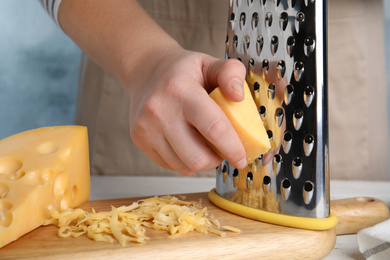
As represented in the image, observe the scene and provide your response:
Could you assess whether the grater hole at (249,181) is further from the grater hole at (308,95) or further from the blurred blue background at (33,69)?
the blurred blue background at (33,69)

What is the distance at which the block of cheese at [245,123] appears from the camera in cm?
71

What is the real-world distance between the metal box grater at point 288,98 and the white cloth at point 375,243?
0.09 meters

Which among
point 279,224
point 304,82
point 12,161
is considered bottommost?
point 279,224

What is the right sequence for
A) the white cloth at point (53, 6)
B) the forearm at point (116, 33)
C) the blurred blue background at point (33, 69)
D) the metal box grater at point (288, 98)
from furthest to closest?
the blurred blue background at point (33, 69) → the white cloth at point (53, 6) → the forearm at point (116, 33) → the metal box grater at point (288, 98)

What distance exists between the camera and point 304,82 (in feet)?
2.47

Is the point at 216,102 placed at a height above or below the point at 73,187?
above

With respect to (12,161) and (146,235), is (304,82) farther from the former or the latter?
(12,161)

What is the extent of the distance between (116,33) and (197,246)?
17.6 inches

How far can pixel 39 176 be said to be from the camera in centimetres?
77

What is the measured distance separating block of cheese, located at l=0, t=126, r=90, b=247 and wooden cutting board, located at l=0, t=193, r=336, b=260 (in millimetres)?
33

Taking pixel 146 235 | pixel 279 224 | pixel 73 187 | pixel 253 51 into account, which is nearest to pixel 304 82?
pixel 253 51

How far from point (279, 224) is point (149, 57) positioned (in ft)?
1.20

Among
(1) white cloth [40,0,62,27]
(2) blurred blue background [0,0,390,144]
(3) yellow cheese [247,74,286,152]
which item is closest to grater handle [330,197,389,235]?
(3) yellow cheese [247,74,286,152]

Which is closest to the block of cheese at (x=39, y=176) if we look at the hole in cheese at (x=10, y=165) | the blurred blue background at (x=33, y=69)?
the hole in cheese at (x=10, y=165)
